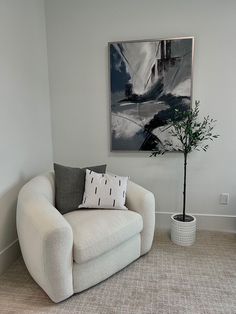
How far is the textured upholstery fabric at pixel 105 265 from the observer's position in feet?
5.85

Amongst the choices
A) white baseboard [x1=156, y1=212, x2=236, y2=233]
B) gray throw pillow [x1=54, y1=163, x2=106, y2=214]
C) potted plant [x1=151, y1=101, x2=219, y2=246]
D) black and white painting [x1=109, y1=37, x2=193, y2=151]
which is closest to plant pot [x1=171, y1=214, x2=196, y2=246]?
potted plant [x1=151, y1=101, x2=219, y2=246]

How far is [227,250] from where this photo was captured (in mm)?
2385

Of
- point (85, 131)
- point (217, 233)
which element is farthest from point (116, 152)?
point (217, 233)

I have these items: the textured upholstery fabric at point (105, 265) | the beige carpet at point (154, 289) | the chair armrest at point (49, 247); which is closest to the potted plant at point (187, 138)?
the beige carpet at point (154, 289)

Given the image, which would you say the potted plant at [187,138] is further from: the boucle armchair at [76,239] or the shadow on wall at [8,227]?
the shadow on wall at [8,227]

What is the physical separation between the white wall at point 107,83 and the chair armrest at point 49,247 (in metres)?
1.22

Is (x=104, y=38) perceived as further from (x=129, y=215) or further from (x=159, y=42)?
(x=129, y=215)

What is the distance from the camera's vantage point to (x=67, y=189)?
89.1 inches

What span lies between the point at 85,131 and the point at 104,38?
3.31 feet

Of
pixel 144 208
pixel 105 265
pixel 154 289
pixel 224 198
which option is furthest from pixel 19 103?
pixel 224 198

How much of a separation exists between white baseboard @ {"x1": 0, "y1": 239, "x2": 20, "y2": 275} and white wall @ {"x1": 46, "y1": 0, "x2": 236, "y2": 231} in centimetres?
107

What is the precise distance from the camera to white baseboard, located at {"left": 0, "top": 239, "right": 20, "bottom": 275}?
2.11 metres

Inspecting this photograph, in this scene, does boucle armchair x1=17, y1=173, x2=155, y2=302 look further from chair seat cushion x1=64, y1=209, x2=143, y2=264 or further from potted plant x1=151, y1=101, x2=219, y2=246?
potted plant x1=151, y1=101, x2=219, y2=246

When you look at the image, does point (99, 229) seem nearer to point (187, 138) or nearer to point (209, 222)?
point (187, 138)
